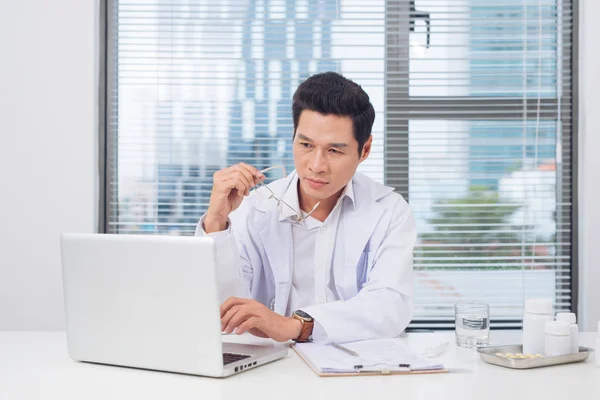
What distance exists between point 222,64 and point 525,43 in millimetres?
1414

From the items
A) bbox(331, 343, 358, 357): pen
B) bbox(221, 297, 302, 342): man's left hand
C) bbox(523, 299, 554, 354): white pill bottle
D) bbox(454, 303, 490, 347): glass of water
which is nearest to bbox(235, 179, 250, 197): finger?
Result: bbox(221, 297, 302, 342): man's left hand

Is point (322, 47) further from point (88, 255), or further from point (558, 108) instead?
point (88, 255)

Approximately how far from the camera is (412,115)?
9.73 ft

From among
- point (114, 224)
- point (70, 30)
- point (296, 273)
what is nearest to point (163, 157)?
point (114, 224)

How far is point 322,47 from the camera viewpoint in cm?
296

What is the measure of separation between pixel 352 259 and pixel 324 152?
332 mm

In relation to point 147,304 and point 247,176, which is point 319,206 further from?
point 147,304

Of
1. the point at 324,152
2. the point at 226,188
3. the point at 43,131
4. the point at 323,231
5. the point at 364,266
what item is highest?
the point at 43,131

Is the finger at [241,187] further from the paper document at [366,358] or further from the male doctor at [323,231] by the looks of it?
the paper document at [366,358]

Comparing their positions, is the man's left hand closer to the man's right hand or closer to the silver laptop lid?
the silver laptop lid

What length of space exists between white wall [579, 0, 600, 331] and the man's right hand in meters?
1.83

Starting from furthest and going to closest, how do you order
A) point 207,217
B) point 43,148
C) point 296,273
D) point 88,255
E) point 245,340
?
1. point 43,148
2. point 296,273
3. point 207,217
4. point 245,340
5. point 88,255

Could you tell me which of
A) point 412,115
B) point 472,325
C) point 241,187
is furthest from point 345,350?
point 412,115

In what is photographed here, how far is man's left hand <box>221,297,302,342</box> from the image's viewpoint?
1395mm
